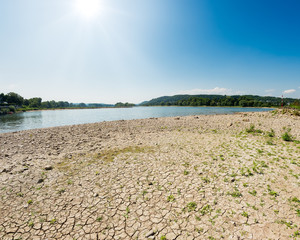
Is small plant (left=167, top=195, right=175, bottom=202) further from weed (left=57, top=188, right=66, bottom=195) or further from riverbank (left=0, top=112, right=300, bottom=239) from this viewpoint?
weed (left=57, top=188, right=66, bottom=195)

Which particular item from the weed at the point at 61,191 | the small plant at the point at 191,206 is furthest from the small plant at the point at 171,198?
the weed at the point at 61,191

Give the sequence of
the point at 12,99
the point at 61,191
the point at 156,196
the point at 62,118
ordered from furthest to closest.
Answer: the point at 12,99
the point at 62,118
the point at 61,191
the point at 156,196

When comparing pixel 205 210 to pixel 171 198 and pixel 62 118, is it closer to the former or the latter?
pixel 171 198

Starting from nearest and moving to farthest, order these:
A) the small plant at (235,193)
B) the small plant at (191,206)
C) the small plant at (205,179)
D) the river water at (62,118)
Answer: the small plant at (191,206)
the small plant at (235,193)
the small plant at (205,179)
the river water at (62,118)

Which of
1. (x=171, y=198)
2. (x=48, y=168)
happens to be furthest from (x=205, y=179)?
(x=48, y=168)

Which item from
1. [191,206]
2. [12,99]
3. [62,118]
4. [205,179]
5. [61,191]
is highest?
[12,99]

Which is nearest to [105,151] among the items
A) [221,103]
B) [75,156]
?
[75,156]

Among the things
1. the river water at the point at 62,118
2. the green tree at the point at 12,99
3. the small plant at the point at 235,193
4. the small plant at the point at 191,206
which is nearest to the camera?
the small plant at the point at 191,206

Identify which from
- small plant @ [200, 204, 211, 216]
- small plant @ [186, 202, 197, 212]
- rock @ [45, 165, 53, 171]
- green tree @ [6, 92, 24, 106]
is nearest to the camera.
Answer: small plant @ [200, 204, 211, 216]

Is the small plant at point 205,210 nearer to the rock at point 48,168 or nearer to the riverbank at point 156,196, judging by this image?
the riverbank at point 156,196

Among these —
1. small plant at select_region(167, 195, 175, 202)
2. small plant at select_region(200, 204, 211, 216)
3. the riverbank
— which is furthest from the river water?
small plant at select_region(200, 204, 211, 216)

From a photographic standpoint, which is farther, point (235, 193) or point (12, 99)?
point (12, 99)

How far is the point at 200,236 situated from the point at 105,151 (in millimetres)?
10168

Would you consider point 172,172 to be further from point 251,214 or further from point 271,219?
point 271,219
